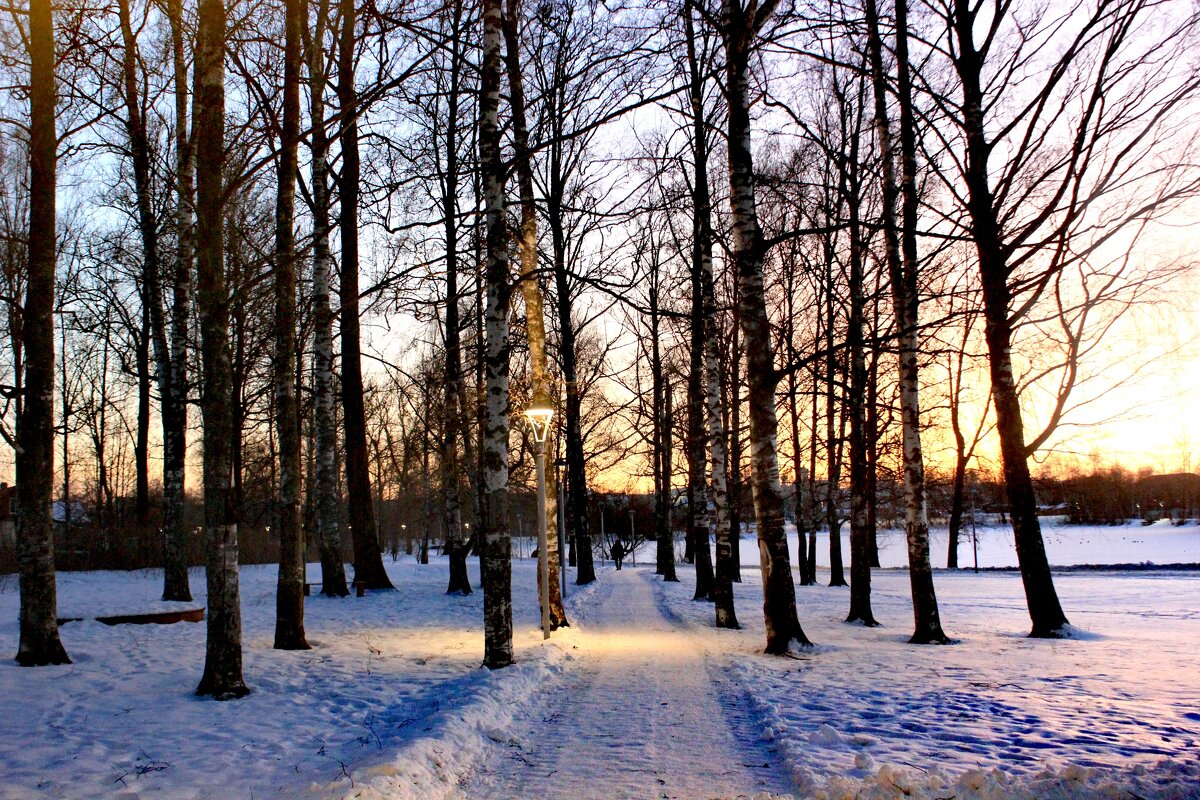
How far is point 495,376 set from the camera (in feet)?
30.3

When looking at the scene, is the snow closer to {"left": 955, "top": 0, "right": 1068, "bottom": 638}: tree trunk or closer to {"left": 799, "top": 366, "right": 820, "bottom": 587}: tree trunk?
{"left": 799, "top": 366, "right": 820, "bottom": 587}: tree trunk

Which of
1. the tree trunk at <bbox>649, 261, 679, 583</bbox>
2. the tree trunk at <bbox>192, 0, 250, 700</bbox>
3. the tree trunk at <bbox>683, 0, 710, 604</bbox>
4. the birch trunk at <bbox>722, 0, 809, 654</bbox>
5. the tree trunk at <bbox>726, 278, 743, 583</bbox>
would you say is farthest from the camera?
the tree trunk at <bbox>649, 261, 679, 583</bbox>

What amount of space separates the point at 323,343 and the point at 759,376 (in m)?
9.26

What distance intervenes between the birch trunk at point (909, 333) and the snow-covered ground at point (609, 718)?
0.77m

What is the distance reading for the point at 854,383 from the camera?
14.6 m

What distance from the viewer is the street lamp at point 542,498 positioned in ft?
37.7

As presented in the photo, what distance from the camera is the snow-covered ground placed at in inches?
176

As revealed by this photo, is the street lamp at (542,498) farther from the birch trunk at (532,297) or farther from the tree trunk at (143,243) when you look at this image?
the tree trunk at (143,243)

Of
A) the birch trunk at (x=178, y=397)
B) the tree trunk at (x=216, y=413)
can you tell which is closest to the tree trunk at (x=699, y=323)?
the tree trunk at (x=216, y=413)

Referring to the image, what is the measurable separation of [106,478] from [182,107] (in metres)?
26.5

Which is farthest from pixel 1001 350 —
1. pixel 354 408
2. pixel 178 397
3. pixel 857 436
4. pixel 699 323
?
pixel 178 397

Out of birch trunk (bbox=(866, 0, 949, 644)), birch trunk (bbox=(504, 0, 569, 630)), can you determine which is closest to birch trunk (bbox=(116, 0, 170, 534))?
birch trunk (bbox=(504, 0, 569, 630))

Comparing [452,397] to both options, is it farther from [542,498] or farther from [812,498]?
[812,498]

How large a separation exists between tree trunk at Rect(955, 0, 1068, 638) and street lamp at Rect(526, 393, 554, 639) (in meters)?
7.35
